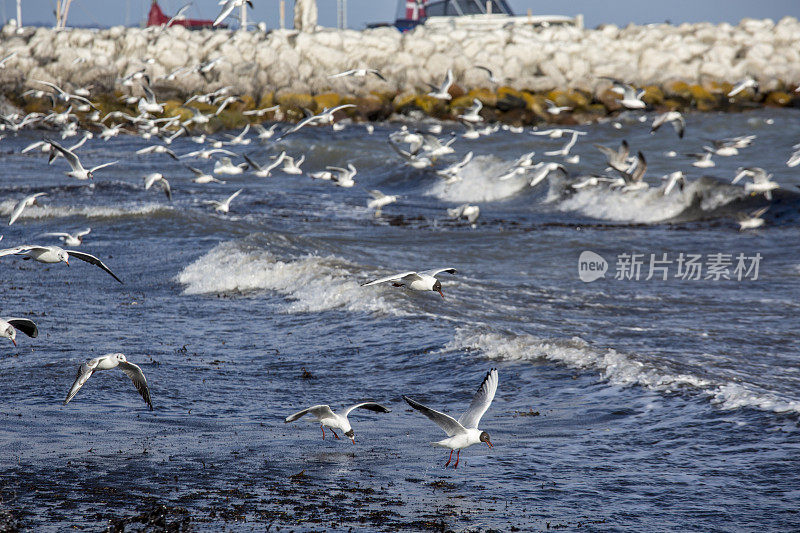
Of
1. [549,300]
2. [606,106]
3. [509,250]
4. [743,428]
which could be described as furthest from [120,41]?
[743,428]

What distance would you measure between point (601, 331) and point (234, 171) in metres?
14.8

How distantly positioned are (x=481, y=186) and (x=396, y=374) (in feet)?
60.8

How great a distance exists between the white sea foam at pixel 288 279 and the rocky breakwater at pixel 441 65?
28195 mm

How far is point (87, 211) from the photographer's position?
2095 cm

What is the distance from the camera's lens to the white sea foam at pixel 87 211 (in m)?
20.6

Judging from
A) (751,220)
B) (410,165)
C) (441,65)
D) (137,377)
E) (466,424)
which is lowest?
(410,165)

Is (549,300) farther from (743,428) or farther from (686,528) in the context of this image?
(686,528)

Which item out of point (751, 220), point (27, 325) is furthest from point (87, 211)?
point (751, 220)

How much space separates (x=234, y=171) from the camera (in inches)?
944

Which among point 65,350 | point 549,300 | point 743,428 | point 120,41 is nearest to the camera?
point 743,428

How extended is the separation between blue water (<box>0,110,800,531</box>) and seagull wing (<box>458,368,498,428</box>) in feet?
1.21

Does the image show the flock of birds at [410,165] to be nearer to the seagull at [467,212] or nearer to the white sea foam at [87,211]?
the seagull at [467,212]

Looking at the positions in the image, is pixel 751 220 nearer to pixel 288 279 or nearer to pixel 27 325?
pixel 288 279

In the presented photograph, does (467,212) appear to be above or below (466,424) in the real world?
below
